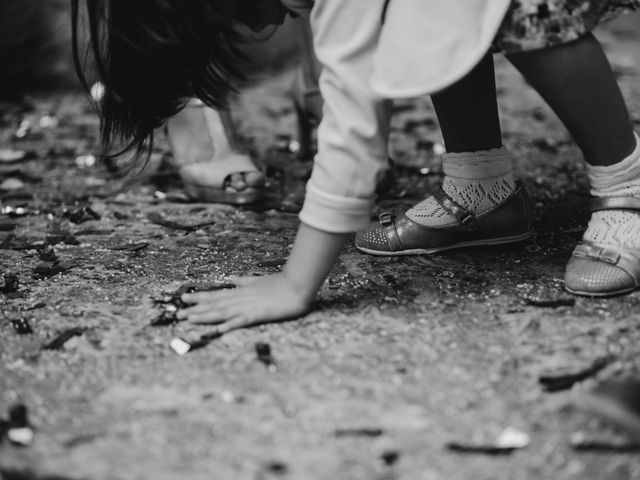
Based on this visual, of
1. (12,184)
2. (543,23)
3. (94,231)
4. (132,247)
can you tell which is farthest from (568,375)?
(12,184)

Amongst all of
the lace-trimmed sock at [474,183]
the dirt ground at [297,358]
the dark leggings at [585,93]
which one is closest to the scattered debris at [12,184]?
the dirt ground at [297,358]

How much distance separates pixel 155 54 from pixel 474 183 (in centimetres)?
60

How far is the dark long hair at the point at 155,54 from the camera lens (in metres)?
1.25

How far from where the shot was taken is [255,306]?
1200 mm

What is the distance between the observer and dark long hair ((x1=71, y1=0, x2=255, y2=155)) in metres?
1.25

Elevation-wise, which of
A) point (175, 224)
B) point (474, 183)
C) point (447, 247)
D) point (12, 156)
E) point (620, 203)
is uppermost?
point (620, 203)

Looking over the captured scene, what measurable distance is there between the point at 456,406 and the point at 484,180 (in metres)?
0.59

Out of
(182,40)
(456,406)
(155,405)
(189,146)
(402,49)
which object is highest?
(402,49)

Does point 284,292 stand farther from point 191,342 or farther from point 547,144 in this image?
point 547,144

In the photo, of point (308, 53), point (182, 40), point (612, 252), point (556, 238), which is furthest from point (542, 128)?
point (182, 40)

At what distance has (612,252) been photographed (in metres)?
1.26

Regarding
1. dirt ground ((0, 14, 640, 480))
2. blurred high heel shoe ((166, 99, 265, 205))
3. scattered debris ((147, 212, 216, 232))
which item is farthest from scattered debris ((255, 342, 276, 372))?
blurred high heel shoe ((166, 99, 265, 205))

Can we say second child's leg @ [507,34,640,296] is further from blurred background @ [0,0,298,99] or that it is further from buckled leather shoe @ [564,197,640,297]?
blurred background @ [0,0,298,99]

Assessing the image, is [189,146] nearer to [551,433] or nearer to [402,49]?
[402,49]
